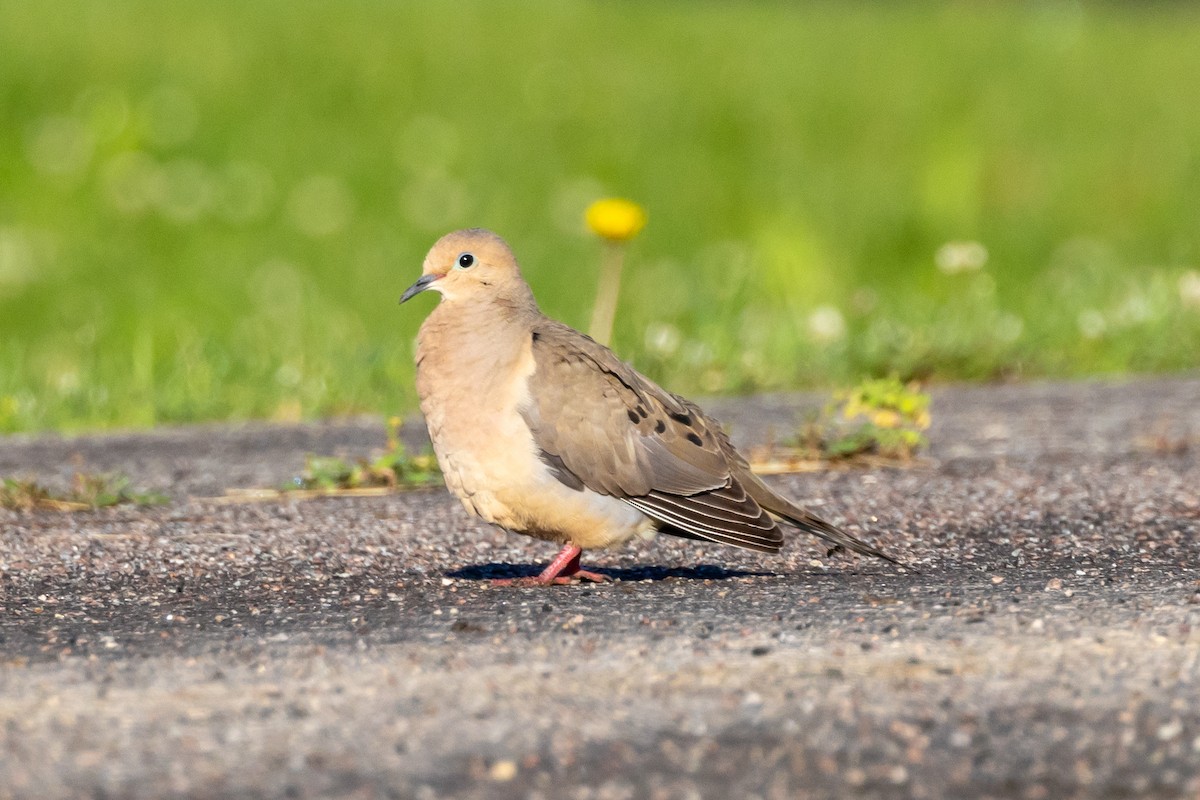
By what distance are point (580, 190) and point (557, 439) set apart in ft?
33.5

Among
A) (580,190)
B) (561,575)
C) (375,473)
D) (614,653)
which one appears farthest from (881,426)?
(580,190)

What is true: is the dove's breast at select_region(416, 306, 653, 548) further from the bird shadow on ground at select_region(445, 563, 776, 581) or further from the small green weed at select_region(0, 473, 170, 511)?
the small green weed at select_region(0, 473, 170, 511)

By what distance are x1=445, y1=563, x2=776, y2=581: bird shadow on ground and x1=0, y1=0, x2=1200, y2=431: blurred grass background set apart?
285cm

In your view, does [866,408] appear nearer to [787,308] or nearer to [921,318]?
[921,318]

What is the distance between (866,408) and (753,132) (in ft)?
34.6

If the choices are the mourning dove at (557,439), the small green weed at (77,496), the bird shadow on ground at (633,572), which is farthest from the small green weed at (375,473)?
the mourning dove at (557,439)

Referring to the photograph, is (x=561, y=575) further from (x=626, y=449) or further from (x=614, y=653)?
(x=614, y=653)

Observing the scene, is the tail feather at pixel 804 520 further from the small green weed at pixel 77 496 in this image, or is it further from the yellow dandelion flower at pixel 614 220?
the yellow dandelion flower at pixel 614 220

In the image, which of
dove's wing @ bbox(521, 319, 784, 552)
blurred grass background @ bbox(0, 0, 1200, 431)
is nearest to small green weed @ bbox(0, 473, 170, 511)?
dove's wing @ bbox(521, 319, 784, 552)

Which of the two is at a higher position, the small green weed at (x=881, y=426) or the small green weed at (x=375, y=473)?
the small green weed at (x=881, y=426)

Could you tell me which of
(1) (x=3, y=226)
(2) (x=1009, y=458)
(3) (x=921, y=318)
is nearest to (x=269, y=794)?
(2) (x=1009, y=458)

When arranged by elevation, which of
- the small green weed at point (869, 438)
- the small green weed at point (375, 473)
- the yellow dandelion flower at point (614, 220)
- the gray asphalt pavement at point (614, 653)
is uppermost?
the yellow dandelion flower at point (614, 220)

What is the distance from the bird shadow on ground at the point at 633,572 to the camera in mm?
4688

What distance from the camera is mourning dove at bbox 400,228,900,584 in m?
4.36
